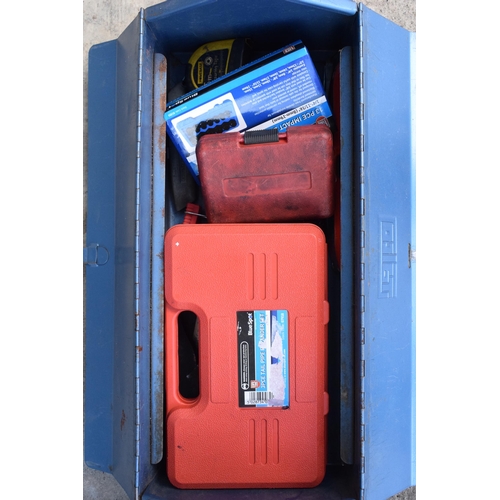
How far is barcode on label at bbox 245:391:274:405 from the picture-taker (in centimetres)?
83

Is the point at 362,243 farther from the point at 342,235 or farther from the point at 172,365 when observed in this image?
the point at 172,365

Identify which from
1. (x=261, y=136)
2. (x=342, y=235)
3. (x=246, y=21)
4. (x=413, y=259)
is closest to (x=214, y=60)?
(x=246, y=21)

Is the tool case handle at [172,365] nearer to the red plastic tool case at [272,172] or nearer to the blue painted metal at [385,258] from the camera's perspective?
the red plastic tool case at [272,172]

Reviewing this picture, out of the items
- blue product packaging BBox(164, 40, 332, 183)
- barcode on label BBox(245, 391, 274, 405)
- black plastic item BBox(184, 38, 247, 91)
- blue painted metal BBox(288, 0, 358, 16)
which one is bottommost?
barcode on label BBox(245, 391, 274, 405)

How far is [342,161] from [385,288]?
0.80ft

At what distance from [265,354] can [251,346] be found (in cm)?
3

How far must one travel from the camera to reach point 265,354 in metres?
0.83

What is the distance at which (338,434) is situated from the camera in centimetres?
96

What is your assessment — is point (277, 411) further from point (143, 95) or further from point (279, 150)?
point (143, 95)

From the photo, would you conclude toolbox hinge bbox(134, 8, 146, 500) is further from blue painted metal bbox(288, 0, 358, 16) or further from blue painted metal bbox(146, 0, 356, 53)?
blue painted metal bbox(288, 0, 358, 16)

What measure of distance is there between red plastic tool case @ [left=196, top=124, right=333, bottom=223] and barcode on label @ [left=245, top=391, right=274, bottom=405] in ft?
1.08

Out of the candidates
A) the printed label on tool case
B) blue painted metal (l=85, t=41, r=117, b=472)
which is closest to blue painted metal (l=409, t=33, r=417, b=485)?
the printed label on tool case

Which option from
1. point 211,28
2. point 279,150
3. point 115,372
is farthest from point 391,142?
point 115,372

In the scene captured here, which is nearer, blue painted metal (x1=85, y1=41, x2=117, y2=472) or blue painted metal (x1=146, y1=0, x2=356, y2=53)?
blue painted metal (x1=146, y1=0, x2=356, y2=53)
